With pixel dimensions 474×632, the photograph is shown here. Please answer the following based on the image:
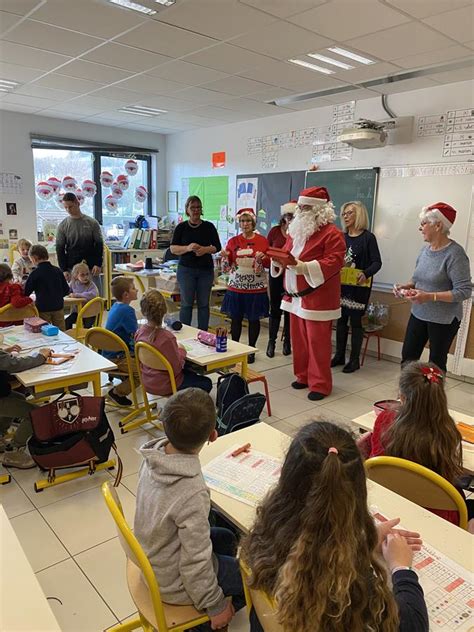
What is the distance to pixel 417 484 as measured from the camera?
1.38 m

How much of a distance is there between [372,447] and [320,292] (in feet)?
6.72

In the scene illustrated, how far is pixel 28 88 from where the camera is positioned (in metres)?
4.85

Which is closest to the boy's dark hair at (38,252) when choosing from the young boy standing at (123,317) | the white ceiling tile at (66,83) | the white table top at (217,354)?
the young boy standing at (123,317)

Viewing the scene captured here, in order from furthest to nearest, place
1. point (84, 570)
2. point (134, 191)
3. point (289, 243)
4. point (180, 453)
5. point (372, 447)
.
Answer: point (134, 191)
point (289, 243)
point (84, 570)
point (372, 447)
point (180, 453)

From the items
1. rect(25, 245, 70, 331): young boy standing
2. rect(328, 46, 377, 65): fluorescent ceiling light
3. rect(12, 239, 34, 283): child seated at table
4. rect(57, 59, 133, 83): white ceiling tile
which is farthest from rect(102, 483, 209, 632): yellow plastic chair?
rect(12, 239, 34, 283): child seated at table

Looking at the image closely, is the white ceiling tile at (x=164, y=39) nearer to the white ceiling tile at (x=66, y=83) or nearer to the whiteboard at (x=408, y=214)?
the white ceiling tile at (x=66, y=83)

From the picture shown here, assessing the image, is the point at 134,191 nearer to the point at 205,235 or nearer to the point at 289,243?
the point at 205,235

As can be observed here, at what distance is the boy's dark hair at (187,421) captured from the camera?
1.32 m

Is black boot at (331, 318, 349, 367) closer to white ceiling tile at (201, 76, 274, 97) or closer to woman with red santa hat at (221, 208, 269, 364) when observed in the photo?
woman with red santa hat at (221, 208, 269, 364)

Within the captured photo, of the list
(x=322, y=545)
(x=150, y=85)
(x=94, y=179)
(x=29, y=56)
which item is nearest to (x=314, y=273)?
(x=150, y=85)

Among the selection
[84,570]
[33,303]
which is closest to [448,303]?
[84,570]

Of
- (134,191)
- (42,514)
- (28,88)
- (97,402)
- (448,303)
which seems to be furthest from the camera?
(134,191)

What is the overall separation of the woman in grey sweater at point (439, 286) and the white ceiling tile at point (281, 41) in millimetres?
1430

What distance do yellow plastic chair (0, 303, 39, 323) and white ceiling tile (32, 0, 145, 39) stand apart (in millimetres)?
1949
